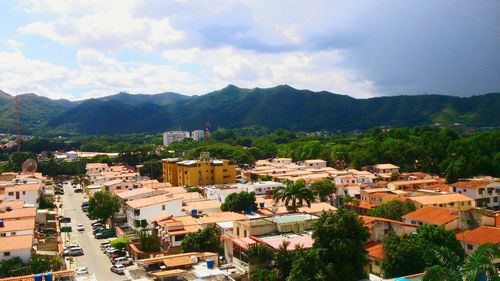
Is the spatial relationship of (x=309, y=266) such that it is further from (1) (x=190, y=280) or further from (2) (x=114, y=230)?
(2) (x=114, y=230)

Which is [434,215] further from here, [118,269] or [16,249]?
[16,249]

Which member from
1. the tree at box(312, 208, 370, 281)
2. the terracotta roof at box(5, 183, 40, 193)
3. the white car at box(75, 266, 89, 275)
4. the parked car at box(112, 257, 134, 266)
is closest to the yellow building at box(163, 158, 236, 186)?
the terracotta roof at box(5, 183, 40, 193)

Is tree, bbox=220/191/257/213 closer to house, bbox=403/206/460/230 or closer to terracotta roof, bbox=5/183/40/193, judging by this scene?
house, bbox=403/206/460/230

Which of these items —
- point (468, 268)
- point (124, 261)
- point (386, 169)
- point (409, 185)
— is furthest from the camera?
point (386, 169)

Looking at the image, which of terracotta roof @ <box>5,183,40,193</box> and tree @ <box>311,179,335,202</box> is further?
tree @ <box>311,179,335,202</box>

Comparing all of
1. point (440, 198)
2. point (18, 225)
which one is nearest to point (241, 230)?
point (18, 225)

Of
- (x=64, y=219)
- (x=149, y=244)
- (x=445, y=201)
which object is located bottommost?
(x=64, y=219)
